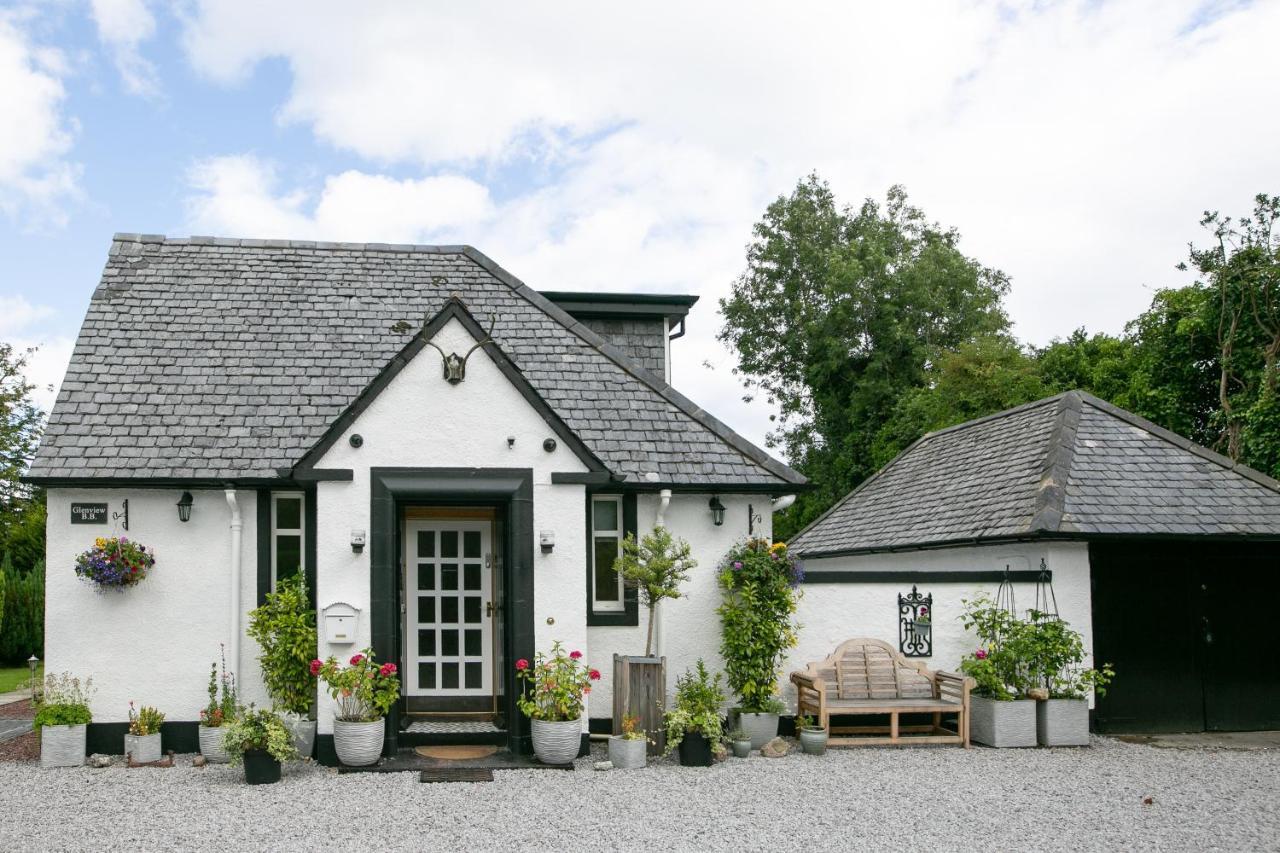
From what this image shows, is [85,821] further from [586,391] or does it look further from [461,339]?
[586,391]

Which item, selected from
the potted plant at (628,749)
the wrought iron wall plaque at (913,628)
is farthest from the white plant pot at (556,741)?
the wrought iron wall plaque at (913,628)

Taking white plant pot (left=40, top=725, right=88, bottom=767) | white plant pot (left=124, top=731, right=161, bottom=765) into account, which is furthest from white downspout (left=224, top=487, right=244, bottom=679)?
white plant pot (left=40, top=725, right=88, bottom=767)

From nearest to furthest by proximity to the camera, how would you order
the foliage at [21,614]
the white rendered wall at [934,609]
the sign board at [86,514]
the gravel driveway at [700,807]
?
the gravel driveway at [700,807], the sign board at [86,514], the white rendered wall at [934,609], the foliage at [21,614]

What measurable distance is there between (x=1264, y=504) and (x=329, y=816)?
37.3ft

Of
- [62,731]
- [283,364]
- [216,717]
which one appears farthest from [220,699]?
[283,364]

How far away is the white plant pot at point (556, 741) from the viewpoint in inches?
392

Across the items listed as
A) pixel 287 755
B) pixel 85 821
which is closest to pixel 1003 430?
pixel 287 755

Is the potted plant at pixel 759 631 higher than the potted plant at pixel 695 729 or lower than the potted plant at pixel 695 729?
higher

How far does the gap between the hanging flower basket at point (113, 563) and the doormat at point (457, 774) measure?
390 cm

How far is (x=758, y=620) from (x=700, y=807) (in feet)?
9.16

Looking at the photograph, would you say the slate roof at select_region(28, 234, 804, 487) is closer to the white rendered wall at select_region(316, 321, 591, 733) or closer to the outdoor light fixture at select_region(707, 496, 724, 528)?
the outdoor light fixture at select_region(707, 496, 724, 528)

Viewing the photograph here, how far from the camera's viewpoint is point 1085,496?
40.7 feet

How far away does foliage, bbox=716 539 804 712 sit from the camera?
10906 millimetres

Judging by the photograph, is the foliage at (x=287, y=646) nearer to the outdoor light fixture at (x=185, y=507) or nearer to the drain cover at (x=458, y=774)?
the outdoor light fixture at (x=185, y=507)
